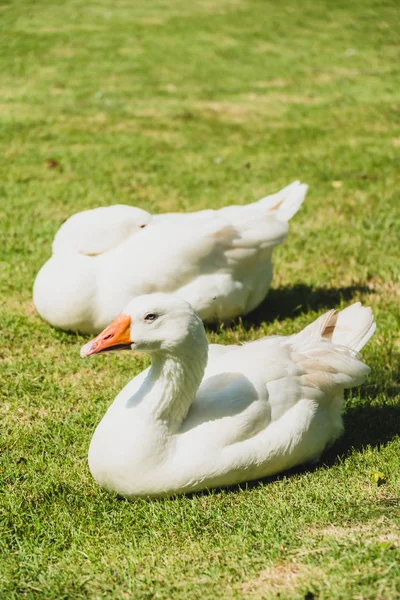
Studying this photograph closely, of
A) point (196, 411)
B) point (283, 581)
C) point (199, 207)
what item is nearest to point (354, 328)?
point (196, 411)

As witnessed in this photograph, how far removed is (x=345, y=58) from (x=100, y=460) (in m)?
13.0

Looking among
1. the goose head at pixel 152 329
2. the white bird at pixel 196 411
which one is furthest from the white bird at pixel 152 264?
the goose head at pixel 152 329

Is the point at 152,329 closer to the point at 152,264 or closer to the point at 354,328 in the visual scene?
the point at 354,328

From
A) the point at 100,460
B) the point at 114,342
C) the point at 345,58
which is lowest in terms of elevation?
the point at 345,58

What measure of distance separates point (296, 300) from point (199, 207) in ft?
7.46

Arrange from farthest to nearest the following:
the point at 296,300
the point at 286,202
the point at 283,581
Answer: the point at 296,300
the point at 286,202
the point at 283,581

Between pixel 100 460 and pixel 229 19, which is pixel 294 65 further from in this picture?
pixel 100 460

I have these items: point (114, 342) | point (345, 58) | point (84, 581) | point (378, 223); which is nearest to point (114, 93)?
point (345, 58)

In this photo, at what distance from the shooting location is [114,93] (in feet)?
39.9

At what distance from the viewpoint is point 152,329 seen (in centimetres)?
348

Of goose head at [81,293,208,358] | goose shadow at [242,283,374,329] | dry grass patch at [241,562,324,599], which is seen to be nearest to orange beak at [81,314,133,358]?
goose head at [81,293,208,358]

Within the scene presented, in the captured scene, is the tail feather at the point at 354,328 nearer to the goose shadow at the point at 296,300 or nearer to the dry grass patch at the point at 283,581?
the goose shadow at the point at 296,300

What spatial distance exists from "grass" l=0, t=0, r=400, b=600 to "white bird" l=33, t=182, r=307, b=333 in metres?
0.27

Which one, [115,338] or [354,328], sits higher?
[115,338]
